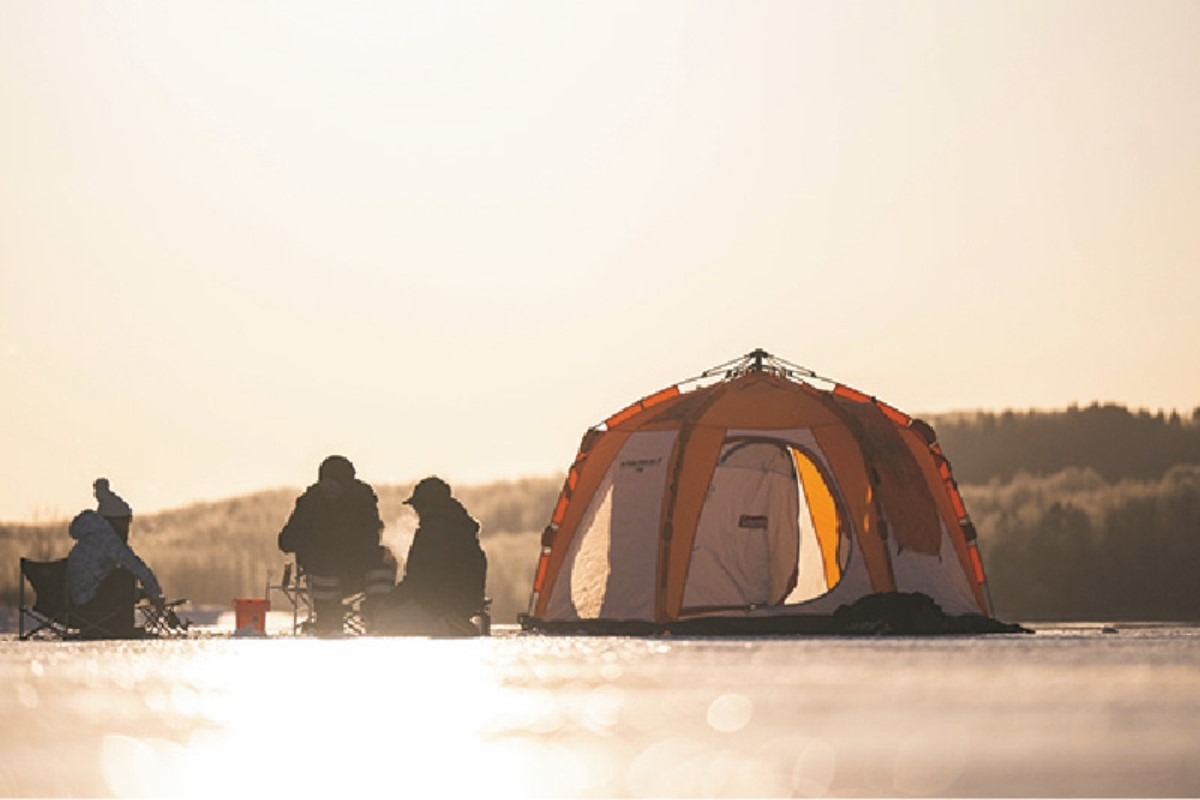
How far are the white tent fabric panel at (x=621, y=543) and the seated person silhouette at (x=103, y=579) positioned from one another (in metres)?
4.00

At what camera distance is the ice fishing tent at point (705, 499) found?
22625 mm

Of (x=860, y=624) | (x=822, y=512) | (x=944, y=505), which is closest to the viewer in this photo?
(x=860, y=624)

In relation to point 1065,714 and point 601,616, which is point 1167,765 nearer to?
point 1065,714

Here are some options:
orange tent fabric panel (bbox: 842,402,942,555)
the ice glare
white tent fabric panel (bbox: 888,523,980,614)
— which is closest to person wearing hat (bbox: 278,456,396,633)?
orange tent fabric panel (bbox: 842,402,942,555)

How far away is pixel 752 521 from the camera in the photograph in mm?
26344

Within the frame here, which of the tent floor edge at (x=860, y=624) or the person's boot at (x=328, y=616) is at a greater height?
the person's boot at (x=328, y=616)

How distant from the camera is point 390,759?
662 cm

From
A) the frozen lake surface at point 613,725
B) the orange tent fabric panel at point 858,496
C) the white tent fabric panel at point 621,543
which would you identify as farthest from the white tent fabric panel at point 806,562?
the frozen lake surface at point 613,725

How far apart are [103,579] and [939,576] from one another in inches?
310

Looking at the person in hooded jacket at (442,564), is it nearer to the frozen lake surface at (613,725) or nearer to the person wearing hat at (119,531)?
the person wearing hat at (119,531)

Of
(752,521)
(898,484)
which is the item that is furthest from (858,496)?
(752,521)

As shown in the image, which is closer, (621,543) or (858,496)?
(858,496)

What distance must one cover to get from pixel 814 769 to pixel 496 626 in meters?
21.7

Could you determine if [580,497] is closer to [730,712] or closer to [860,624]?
[860,624]
